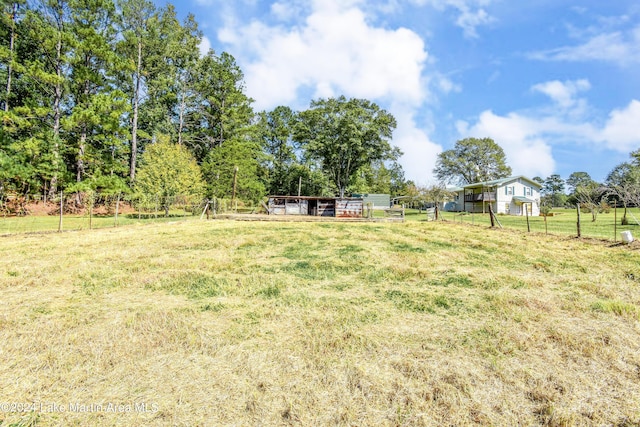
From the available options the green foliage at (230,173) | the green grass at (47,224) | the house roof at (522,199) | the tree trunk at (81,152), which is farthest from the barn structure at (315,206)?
the house roof at (522,199)

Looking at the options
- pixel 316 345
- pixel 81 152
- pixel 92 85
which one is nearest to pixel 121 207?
pixel 81 152

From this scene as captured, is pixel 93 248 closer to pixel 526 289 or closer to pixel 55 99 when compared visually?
pixel 526 289

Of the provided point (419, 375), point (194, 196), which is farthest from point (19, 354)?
point (194, 196)

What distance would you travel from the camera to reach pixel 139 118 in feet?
108

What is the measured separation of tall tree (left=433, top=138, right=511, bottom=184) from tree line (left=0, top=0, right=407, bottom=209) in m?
21.6

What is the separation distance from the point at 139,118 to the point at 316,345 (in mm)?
38231

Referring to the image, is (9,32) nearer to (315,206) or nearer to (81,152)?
(81,152)

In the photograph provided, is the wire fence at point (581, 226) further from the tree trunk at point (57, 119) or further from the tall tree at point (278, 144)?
the tree trunk at point (57, 119)

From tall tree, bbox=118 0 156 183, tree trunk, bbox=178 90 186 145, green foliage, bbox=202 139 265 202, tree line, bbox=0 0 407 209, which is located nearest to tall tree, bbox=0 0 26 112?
tree line, bbox=0 0 407 209

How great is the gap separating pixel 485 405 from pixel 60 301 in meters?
5.72

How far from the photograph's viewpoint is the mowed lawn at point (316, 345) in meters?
2.26

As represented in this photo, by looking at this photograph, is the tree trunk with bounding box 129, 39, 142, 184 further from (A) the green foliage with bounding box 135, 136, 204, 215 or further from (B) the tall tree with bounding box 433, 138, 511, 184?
(B) the tall tree with bounding box 433, 138, 511, 184

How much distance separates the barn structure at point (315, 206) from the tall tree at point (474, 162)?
35805 millimetres

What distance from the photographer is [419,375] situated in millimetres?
2670
